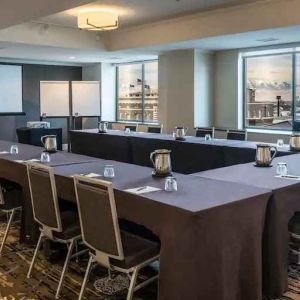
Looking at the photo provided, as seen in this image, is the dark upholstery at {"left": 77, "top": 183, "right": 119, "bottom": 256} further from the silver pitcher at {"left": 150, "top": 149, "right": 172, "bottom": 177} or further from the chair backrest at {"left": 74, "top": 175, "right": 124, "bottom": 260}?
the silver pitcher at {"left": 150, "top": 149, "right": 172, "bottom": 177}

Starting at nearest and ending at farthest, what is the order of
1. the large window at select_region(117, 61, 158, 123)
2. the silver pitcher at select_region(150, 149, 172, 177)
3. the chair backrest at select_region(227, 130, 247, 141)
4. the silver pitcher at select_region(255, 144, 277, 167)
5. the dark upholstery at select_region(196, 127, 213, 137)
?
1. the silver pitcher at select_region(150, 149, 172, 177)
2. the silver pitcher at select_region(255, 144, 277, 167)
3. the chair backrest at select_region(227, 130, 247, 141)
4. the dark upholstery at select_region(196, 127, 213, 137)
5. the large window at select_region(117, 61, 158, 123)

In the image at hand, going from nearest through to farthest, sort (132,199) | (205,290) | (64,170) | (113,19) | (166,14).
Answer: (205,290)
(132,199)
(64,170)
(113,19)
(166,14)

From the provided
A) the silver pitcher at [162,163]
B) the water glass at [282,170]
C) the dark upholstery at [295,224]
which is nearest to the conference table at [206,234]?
the silver pitcher at [162,163]

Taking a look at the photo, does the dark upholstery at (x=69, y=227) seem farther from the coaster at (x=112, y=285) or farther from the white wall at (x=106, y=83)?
the white wall at (x=106, y=83)

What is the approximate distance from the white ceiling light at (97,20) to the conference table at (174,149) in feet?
5.96

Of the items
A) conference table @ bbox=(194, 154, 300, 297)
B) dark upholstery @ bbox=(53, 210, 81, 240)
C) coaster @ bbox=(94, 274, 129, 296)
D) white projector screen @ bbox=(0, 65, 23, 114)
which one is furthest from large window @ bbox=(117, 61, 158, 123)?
conference table @ bbox=(194, 154, 300, 297)

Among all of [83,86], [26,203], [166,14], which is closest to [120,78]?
[83,86]

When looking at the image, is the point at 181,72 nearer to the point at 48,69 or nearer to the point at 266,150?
the point at 48,69

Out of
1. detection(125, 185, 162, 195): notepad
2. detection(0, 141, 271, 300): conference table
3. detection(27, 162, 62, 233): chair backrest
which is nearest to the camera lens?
detection(0, 141, 271, 300): conference table

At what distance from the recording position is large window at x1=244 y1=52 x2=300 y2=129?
8492 millimetres

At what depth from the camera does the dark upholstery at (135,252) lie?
253cm

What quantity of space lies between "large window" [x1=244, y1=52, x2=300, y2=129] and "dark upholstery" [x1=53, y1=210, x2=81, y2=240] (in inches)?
249

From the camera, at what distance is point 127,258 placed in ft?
8.27

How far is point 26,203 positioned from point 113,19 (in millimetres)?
3810
